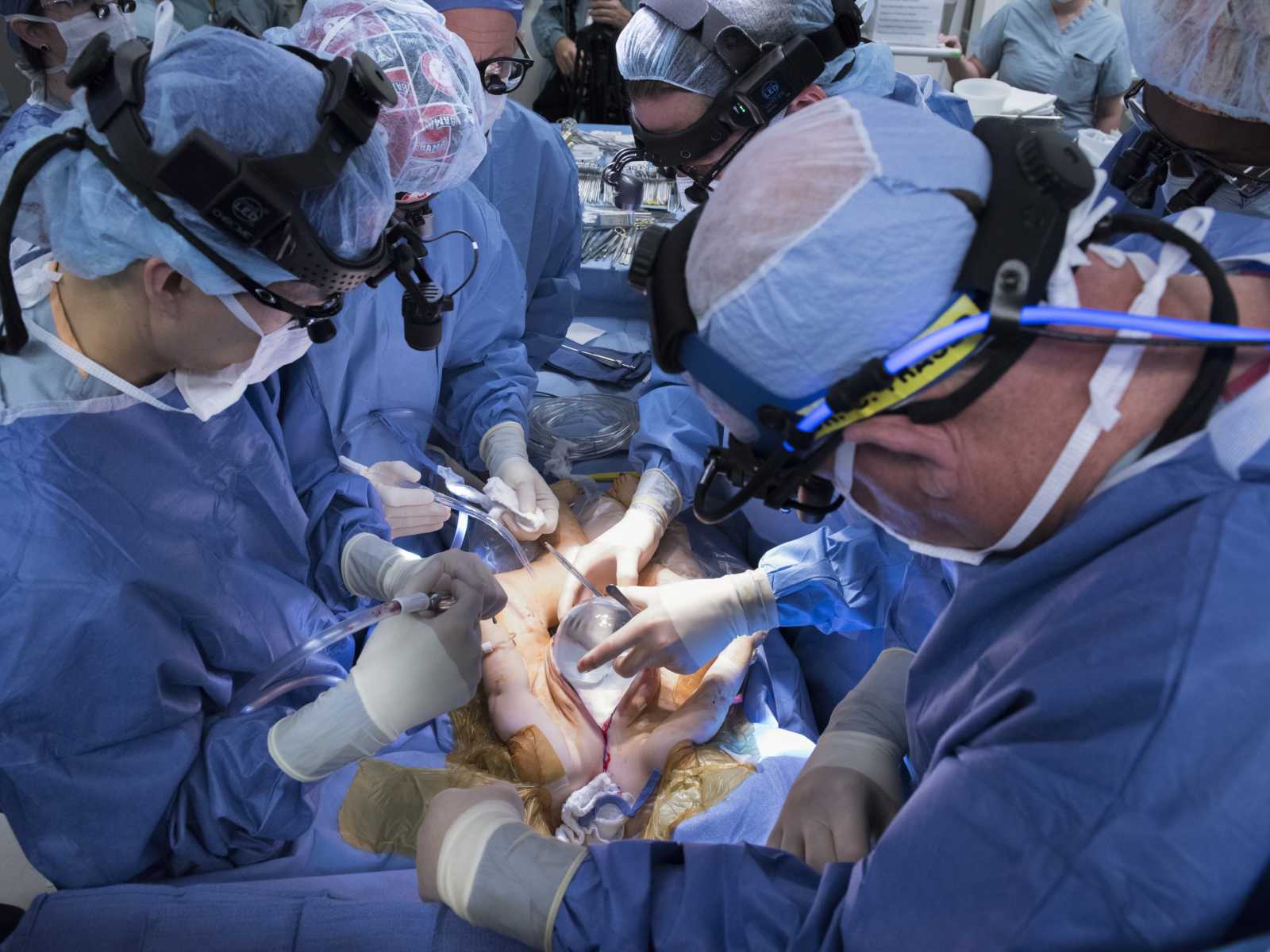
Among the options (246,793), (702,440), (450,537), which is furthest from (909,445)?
(450,537)

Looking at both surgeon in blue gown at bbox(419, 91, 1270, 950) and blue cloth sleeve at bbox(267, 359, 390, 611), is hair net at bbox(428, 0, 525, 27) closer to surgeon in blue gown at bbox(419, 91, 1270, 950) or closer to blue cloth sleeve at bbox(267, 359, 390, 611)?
blue cloth sleeve at bbox(267, 359, 390, 611)

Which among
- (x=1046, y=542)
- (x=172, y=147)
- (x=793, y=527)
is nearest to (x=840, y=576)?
(x=793, y=527)

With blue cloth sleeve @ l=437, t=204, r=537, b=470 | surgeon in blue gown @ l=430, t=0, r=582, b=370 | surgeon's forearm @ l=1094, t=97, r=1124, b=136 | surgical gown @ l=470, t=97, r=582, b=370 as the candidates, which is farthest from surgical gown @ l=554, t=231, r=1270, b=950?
surgeon's forearm @ l=1094, t=97, r=1124, b=136

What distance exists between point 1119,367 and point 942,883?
55cm

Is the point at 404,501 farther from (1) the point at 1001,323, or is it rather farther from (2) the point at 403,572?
(1) the point at 1001,323

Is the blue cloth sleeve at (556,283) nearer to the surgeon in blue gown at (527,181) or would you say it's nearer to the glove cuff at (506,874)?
the surgeon in blue gown at (527,181)

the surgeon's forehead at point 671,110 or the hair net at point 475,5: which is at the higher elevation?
the hair net at point 475,5

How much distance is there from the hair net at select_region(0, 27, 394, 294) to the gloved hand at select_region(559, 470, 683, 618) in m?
1.15

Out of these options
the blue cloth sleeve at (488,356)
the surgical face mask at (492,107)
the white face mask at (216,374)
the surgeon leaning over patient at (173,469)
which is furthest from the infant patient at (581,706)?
the surgical face mask at (492,107)

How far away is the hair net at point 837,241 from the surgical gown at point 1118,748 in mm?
294

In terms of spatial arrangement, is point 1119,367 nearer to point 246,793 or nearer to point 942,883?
point 942,883

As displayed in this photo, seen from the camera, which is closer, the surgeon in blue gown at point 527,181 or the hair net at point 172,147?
the hair net at point 172,147

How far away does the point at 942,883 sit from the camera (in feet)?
2.98

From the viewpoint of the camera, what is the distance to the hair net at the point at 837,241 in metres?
0.87
